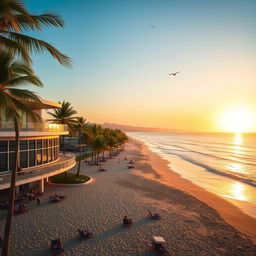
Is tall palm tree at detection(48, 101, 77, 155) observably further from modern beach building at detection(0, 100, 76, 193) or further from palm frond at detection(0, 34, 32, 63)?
palm frond at detection(0, 34, 32, 63)

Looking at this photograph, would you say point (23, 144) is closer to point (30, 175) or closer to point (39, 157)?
point (39, 157)

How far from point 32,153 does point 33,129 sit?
2564 millimetres

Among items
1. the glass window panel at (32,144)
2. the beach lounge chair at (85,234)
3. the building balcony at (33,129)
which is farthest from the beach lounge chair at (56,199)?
the building balcony at (33,129)

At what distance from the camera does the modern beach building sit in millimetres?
14719

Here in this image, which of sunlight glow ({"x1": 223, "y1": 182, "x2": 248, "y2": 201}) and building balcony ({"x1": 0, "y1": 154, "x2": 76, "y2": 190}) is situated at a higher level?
building balcony ({"x1": 0, "y1": 154, "x2": 76, "y2": 190})

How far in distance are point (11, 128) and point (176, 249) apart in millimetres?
15015

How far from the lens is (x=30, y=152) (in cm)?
1758

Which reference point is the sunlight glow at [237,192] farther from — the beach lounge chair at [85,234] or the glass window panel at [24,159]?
the glass window panel at [24,159]

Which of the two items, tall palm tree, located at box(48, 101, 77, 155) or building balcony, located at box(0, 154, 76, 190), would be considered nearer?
building balcony, located at box(0, 154, 76, 190)

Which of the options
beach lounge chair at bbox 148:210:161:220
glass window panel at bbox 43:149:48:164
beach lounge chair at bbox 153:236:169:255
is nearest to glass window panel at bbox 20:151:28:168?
glass window panel at bbox 43:149:48:164

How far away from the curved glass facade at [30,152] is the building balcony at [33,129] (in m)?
1.07

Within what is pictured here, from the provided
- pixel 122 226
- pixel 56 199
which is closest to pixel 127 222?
pixel 122 226

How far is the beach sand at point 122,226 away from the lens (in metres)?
10.2

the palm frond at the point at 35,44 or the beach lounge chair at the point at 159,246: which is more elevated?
the palm frond at the point at 35,44
